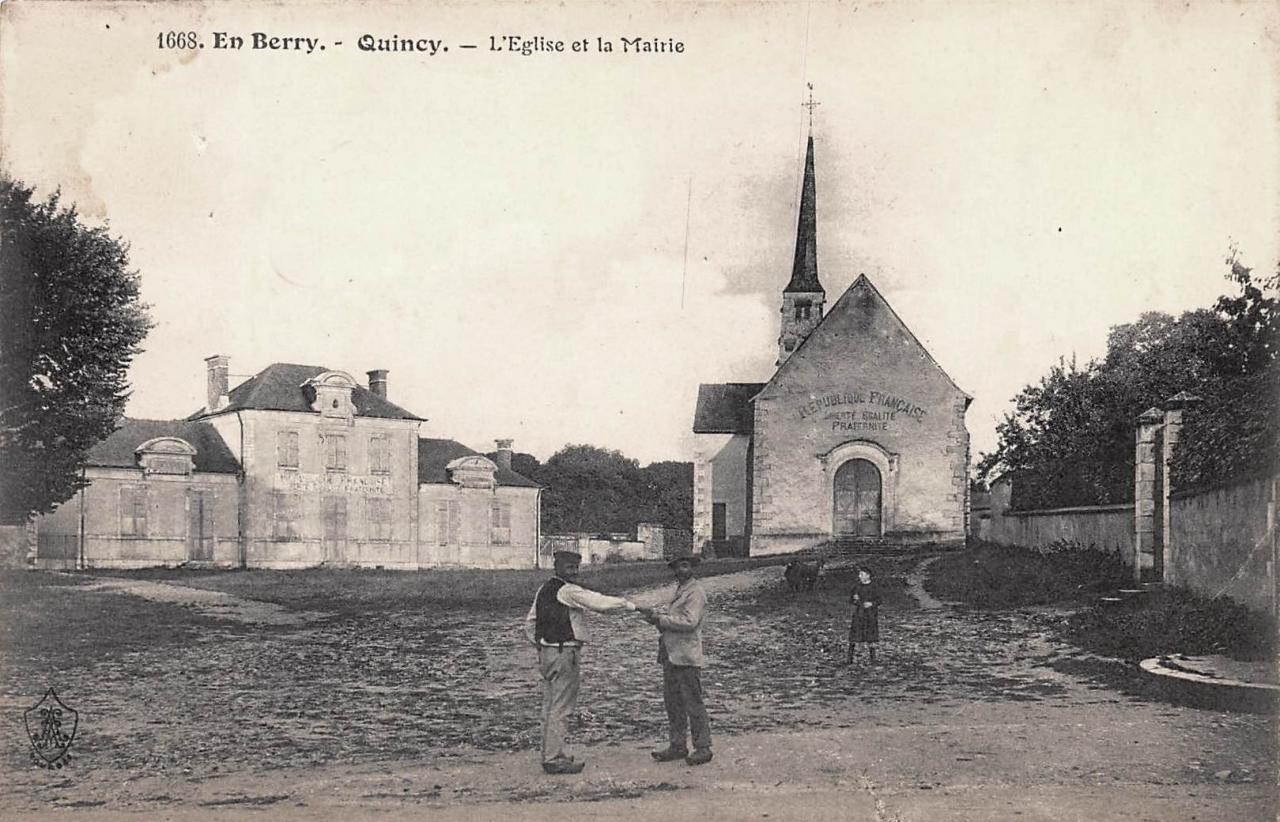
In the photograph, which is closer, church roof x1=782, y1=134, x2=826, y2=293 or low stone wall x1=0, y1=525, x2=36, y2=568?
low stone wall x1=0, y1=525, x2=36, y2=568

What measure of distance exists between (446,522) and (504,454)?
4.14m

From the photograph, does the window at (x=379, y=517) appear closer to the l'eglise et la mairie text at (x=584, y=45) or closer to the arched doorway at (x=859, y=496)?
the l'eglise et la mairie text at (x=584, y=45)

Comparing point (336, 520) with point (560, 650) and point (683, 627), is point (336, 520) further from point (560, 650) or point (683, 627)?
point (683, 627)

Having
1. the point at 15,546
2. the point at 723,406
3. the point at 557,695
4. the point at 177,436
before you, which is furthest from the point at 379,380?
the point at 177,436

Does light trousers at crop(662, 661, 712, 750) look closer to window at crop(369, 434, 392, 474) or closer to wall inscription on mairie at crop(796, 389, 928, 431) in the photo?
window at crop(369, 434, 392, 474)

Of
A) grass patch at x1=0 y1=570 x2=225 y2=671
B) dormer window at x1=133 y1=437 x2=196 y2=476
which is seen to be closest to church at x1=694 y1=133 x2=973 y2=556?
grass patch at x1=0 y1=570 x2=225 y2=671

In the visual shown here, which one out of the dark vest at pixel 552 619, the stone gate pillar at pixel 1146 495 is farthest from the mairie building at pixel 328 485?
the stone gate pillar at pixel 1146 495

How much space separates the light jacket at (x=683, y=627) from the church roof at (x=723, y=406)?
174 inches

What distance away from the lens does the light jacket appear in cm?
753

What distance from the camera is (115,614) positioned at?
12.4 m

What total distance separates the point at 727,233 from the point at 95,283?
19.6 ft

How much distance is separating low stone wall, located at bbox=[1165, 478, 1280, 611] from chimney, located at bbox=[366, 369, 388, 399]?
25.9 feet

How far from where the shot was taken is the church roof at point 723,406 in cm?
1337

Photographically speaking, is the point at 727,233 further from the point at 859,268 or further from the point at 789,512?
the point at 789,512
